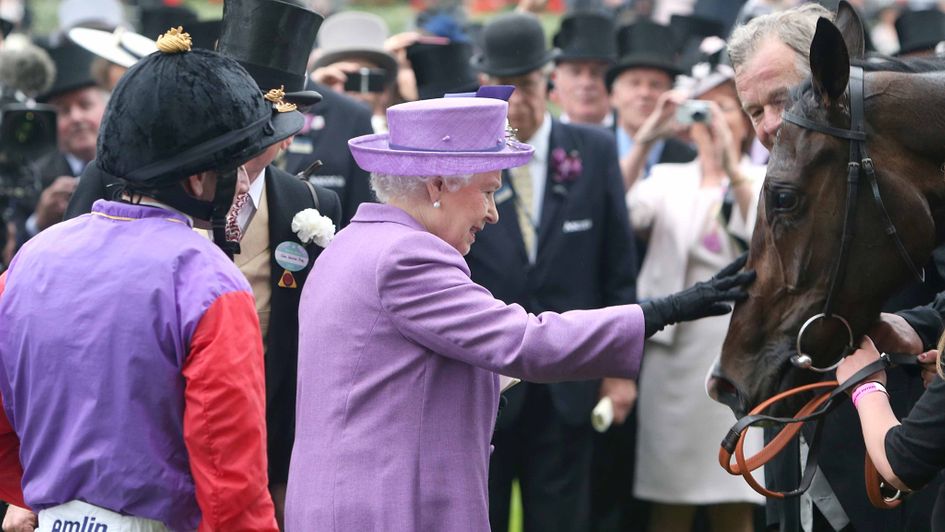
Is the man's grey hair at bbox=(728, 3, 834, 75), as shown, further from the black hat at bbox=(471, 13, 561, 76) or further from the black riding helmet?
the black hat at bbox=(471, 13, 561, 76)

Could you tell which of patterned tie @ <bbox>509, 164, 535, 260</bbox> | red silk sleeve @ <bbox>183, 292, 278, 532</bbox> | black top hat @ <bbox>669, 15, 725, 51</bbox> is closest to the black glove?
red silk sleeve @ <bbox>183, 292, 278, 532</bbox>

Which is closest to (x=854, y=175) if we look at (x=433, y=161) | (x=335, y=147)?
(x=433, y=161)

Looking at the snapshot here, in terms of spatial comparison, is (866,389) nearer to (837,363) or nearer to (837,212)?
(837,363)

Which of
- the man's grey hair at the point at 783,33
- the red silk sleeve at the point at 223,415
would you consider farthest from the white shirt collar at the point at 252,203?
the man's grey hair at the point at 783,33

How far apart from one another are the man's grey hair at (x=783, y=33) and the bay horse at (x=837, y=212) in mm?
662

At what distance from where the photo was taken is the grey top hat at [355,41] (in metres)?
8.63

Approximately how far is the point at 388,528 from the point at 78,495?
2.59 feet

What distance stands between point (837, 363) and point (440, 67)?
407 cm

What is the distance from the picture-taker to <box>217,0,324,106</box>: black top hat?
16.8ft

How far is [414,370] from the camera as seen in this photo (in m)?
3.68

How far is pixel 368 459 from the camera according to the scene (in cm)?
366

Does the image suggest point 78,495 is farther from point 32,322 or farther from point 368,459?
point 368,459

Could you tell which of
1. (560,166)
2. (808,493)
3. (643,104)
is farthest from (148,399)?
(643,104)

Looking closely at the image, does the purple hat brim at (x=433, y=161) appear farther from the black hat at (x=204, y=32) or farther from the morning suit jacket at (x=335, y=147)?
the black hat at (x=204, y=32)
